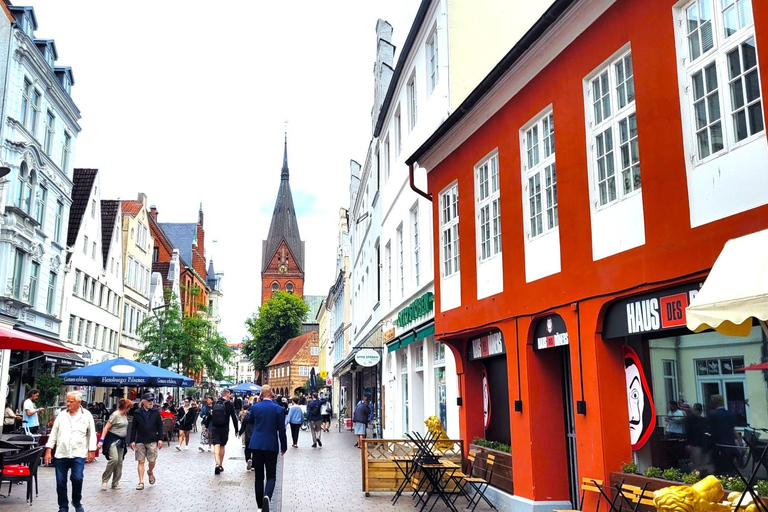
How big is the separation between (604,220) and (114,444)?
1059 centimetres

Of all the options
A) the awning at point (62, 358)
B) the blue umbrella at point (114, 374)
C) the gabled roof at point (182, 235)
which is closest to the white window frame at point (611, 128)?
the blue umbrella at point (114, 374)

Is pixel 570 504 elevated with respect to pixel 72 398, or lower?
lower

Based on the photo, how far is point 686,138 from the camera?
272 inches

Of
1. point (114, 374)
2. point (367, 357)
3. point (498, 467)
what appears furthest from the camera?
→ point (367, 357)

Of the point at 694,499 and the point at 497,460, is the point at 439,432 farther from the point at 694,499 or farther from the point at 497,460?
the point at 694,499

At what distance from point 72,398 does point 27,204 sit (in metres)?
19.8

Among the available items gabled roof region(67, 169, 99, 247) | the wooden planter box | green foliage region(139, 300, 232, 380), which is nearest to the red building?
the wooden planter box

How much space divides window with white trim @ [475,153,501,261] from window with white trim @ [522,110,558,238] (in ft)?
3.37

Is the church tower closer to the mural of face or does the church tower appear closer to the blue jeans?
the blue jeans

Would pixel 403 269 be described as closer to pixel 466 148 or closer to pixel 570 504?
pixel 466 148

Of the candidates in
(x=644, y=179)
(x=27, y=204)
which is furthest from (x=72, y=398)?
(x=27, y=204)

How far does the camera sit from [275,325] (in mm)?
100188

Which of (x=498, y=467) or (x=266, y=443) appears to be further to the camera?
(x=498, y=467)

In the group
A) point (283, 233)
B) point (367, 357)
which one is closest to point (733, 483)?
point (367, 357)
